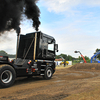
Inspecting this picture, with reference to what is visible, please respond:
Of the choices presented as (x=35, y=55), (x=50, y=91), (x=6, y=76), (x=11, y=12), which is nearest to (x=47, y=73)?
(x=35, y=55)

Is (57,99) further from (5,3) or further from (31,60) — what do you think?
(5,3)

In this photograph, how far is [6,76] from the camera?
19.2ft

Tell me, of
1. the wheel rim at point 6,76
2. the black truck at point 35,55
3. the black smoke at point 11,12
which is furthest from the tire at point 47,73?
the black smoke at point 11,12

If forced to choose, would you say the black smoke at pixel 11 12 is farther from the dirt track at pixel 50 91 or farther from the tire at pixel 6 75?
the dirt track at pixel 50 91

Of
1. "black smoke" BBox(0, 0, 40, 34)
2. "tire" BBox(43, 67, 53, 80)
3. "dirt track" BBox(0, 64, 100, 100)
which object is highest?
"black smoke" BBox(0, 0, 40, 34)

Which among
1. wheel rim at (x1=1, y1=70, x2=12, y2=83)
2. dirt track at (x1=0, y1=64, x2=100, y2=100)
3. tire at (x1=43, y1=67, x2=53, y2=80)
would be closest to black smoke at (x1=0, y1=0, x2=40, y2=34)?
wheel rim at (x1=1, y1=70, x2=12, y2=83)

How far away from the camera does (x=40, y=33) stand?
8.30 meters

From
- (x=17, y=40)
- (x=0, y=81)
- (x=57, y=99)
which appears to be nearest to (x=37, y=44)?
(x=17, y=40)

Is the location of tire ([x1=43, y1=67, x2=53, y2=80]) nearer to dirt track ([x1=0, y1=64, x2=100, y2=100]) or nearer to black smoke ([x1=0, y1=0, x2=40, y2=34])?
dirt track ([x1=0, y1=64, x2=100, y2=100])

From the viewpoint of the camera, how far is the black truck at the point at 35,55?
7.51 meters

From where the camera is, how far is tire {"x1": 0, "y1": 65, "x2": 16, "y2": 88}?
5.49 meters

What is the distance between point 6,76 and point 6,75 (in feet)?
0.16

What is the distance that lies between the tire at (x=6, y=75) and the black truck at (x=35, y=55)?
445 millimetres

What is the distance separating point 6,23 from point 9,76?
2868 millimetres
